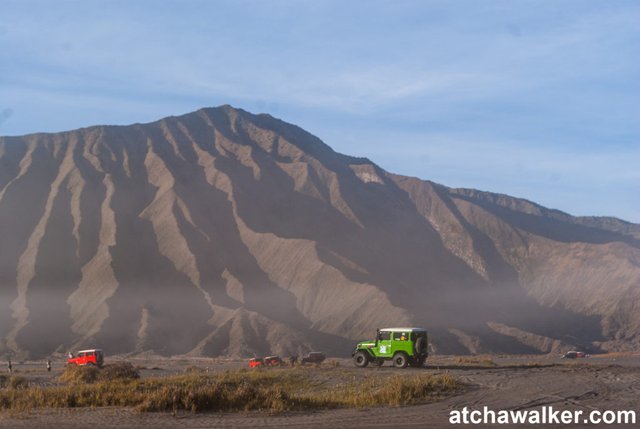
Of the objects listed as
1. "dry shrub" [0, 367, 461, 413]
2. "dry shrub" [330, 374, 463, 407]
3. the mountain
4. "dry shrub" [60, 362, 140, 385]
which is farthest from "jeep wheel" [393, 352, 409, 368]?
the mountain

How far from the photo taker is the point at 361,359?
144ft

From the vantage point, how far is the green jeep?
42656mm

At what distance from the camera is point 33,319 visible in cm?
10012

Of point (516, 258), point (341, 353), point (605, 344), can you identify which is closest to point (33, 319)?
point (341, 353)

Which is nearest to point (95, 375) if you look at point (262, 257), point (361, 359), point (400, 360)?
point (361, 359)

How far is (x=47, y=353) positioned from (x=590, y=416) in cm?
8005

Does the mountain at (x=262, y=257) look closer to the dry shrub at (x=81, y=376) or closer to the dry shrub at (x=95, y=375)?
the dry shrub at (x=81, y=376)

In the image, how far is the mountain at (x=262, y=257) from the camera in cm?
9831

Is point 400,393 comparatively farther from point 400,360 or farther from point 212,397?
point 400,360

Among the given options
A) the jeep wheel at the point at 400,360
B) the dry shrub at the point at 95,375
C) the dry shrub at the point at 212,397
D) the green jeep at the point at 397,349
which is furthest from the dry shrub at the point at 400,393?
the dry shrub at the point at 95,375

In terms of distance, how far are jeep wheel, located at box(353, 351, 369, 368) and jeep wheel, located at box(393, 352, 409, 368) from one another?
1671 mm

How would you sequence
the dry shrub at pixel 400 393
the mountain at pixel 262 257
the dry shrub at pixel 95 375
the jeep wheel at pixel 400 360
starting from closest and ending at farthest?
the dry shrub at pixel 400 393 < the dry shrub at pixel 95 375 < the jeep wheel at pixel 400 360 < the mountain at pixel 262 257

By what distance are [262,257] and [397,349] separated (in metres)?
78.7

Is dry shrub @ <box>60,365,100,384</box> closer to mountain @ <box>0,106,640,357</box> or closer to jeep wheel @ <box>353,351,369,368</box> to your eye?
jeep wheel @ <box>353,351,369,368</box>
